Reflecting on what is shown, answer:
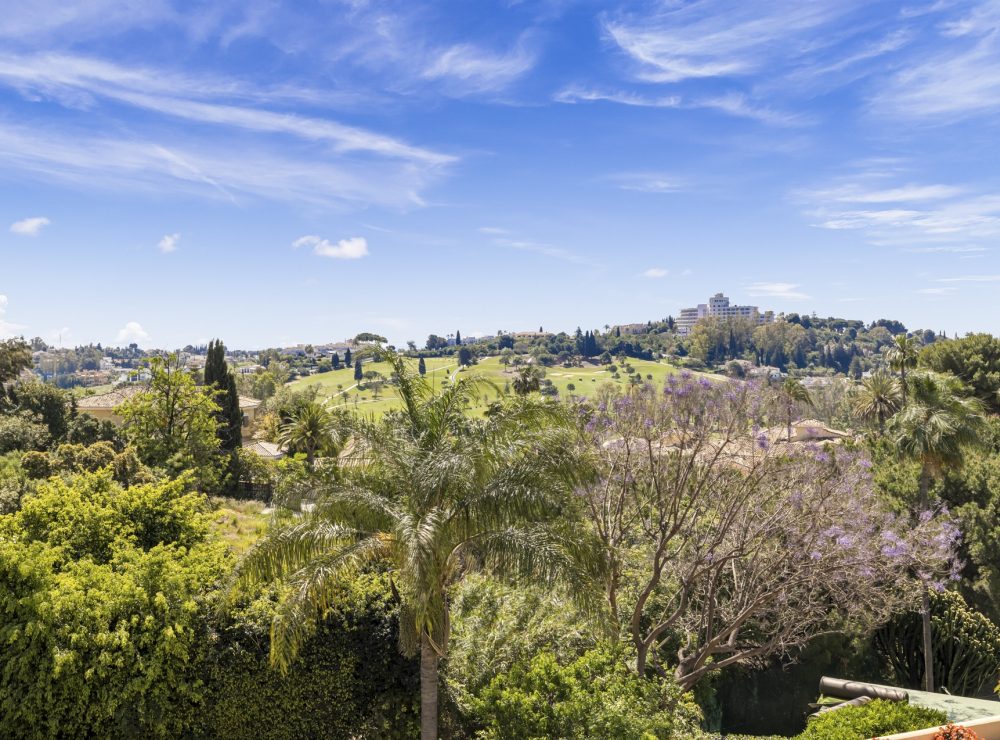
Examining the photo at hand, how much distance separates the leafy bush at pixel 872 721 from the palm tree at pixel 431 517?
4.63m

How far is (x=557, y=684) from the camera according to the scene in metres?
9.40

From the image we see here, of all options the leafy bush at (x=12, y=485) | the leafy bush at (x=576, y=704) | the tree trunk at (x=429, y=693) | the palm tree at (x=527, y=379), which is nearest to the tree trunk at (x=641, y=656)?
the leafy bush at (x=576, y=704)

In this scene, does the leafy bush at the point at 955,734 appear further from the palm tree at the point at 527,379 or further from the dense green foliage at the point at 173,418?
the palm tree at the point at 527,379

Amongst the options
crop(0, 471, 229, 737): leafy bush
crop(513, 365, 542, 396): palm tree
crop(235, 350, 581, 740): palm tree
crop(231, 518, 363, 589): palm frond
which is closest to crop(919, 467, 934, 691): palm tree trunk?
crop(235, 350, 581, 740): palm tree

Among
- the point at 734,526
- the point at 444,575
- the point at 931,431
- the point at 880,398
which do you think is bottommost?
the point at 734,526

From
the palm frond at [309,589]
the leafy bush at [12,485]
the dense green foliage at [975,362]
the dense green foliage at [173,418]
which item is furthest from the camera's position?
the dense green foliage at [975,362]

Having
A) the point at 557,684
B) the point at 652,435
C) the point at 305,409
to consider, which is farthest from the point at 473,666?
the point at 305,409

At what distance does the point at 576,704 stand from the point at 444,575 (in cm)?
246

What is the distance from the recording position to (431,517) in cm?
834

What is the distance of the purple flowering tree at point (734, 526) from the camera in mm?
13039

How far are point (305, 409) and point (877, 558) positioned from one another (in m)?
29.2

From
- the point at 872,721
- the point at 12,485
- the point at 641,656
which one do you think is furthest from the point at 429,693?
the point at 12,485

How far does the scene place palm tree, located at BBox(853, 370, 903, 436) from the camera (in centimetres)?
3052

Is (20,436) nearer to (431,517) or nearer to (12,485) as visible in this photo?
(12,485)
